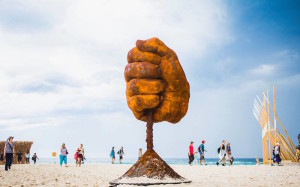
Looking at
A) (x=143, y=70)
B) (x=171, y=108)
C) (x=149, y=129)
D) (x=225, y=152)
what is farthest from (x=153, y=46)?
(x=225, y=152)

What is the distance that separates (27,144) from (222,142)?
66.1 feet

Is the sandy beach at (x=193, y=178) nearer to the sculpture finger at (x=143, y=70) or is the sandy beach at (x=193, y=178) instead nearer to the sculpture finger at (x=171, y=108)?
the sculpture finger at (x=171, y=108)

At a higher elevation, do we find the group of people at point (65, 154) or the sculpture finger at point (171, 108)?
the sculpture finger at point (171, 108)

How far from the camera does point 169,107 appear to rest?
916 centimetres

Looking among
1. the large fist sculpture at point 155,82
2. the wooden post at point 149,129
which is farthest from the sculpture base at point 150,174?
the large fist sculpture at point 155,82

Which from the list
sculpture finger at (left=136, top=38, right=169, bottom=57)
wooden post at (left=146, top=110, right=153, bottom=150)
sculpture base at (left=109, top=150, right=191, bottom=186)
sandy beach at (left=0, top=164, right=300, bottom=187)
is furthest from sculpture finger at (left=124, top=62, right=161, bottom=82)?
sandy beach at (left=0, top=164, right=300, bottom=187)

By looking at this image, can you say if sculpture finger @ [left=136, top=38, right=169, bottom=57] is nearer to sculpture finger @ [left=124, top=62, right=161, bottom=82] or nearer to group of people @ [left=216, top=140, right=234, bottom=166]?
sculpture finger @ [left=124, top=62, right=161, bottom=82]

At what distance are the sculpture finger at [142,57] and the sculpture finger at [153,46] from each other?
0.44 ft

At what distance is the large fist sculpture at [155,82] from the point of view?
883cm

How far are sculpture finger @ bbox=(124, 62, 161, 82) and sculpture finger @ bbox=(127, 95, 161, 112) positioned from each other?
0.63m

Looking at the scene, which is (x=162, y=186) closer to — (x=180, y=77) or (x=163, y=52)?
(x=180, y=77)

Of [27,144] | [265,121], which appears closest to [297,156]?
[265,121]

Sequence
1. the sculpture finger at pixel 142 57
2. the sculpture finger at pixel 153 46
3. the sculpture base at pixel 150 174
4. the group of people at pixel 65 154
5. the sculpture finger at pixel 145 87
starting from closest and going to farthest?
the sculpture base at pixel 150 174
the sculpture finger at pixel 145 87
the sculpture finger at pixel 142 57
the sculpture finger at pixel 153 46
the group of people at pixel 65 154

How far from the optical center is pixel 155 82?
8.87 meters
